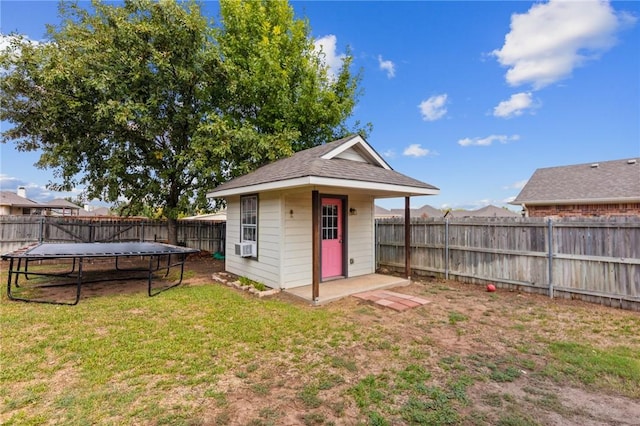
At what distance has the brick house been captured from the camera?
12.0 m

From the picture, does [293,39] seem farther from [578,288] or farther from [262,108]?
[578,288]

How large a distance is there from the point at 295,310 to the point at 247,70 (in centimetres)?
1056

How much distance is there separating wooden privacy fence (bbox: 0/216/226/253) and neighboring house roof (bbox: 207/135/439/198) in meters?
5.06

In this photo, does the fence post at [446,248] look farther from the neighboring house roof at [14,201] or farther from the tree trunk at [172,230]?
the neighboring house roof at [14,201]

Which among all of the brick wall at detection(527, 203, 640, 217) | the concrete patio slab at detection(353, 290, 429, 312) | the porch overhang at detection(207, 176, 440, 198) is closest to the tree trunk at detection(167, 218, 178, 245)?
the porch overhang at detection(207, 176, 440, 198)

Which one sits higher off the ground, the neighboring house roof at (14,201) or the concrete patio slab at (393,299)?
the neighboring house roof at (14,201)

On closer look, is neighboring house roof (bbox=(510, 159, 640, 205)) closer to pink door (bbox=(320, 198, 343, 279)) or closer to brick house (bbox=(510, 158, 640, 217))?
brick house (bbox=(510, 158, 640, 217))

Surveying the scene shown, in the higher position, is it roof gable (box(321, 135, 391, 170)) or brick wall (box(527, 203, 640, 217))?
roof gable (box(321, 135, 391, 170))

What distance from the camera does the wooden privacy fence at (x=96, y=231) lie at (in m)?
10.2

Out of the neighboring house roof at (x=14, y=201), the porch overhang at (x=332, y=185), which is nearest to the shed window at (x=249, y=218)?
the porch overhang at (x=332, y=185)

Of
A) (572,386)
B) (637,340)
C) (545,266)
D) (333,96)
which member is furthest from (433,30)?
(572,386)

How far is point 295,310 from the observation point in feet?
17.0

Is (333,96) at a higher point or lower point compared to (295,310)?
higher

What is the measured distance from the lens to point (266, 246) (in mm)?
6930
